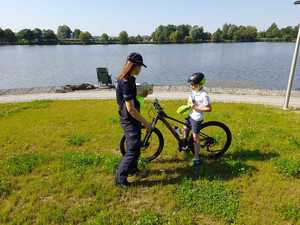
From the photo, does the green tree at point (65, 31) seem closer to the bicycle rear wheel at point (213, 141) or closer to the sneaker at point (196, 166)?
the bicycle rear wheel at point (213, 141)

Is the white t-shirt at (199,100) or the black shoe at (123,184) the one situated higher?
the white t-shirt at (199,100)

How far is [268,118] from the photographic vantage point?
26.1 feet

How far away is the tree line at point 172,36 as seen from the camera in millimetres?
108938

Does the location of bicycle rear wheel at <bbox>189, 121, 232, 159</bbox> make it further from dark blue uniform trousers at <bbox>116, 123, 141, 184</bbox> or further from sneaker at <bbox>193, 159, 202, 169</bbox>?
dark blue uniform trousers at <bbox>116, 123, 141, 184</bbox>

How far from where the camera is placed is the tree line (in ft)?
357

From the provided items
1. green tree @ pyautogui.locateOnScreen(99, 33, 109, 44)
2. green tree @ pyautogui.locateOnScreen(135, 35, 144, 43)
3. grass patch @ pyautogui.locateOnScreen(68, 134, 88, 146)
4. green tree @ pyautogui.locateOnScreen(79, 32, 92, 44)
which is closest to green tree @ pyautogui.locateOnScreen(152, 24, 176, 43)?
green tree @ pyautogui.locateOnScreen(135, 35, 144, 43)

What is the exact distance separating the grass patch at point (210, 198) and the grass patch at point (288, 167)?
1.16 metres

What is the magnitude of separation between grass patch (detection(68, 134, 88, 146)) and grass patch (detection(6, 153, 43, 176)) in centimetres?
92

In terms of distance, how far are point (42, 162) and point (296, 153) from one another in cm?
491

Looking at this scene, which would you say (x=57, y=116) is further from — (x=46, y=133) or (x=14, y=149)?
(x=14, y=149)

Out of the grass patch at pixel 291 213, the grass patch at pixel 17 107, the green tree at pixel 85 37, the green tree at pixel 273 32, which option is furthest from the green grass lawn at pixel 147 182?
the green tree at pixel 273 32

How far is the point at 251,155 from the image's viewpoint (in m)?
5.21

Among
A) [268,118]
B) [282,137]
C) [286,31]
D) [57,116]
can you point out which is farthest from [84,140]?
[286,31]

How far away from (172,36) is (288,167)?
109m
